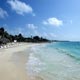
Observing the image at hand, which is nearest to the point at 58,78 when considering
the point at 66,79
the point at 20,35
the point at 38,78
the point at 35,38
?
the point at 66,79

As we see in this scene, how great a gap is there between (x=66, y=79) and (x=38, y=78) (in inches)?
68.1

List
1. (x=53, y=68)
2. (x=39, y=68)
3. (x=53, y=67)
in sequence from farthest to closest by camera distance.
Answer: (x=53, y=67) < (x=53, y=68) < (x=39, y=68)

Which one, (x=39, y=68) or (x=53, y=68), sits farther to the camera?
(x=53, y=68)

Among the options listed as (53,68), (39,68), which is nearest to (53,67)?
(53,68)

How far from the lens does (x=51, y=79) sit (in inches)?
423

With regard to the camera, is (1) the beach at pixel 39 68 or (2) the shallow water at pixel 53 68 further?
(2) the shallow water at pixel 53 68

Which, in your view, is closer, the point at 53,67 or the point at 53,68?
the point at 53,68

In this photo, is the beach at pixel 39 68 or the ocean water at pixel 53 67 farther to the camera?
the ocean water at pixel 53 67

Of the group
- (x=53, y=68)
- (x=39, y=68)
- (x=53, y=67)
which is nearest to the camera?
(x=39, y=68)

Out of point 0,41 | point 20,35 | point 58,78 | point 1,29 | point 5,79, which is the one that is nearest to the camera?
point 5,79

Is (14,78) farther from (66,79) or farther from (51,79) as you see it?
(66,79)

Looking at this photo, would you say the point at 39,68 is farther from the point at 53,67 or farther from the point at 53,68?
the point at 53,67

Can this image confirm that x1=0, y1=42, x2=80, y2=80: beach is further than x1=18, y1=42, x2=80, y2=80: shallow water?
No

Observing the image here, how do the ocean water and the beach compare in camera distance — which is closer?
the beach
